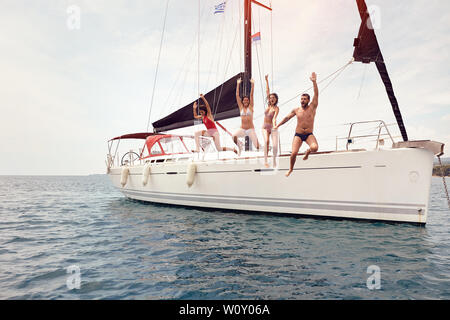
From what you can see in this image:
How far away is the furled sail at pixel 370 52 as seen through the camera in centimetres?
593

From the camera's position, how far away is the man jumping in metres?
5.65

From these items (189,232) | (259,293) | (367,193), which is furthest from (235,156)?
(259,293)

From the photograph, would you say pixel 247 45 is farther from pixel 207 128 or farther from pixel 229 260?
pixel 229 260

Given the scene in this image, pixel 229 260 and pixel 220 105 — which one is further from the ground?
pixel 220 105

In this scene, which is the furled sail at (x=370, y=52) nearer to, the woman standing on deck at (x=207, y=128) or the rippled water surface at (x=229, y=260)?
the rippled water surface at (x=229, y=260)

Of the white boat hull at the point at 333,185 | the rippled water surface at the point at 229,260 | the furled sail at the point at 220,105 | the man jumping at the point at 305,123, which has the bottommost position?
the rippled water surface at the point at 229,260

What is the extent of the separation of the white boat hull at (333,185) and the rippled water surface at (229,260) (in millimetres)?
400

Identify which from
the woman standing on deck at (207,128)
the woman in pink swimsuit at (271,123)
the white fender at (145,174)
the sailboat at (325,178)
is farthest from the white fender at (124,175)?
the woman in pink swimsuit at (271,123)

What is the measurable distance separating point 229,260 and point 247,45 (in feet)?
27.5

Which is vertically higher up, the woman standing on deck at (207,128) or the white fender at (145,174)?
the woman standing on deck at (207,128)

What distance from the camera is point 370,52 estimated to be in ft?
20.1

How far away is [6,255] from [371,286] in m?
6.09

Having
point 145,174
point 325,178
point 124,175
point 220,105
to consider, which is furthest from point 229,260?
point 124,175

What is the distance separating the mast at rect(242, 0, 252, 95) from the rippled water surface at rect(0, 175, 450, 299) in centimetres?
527
